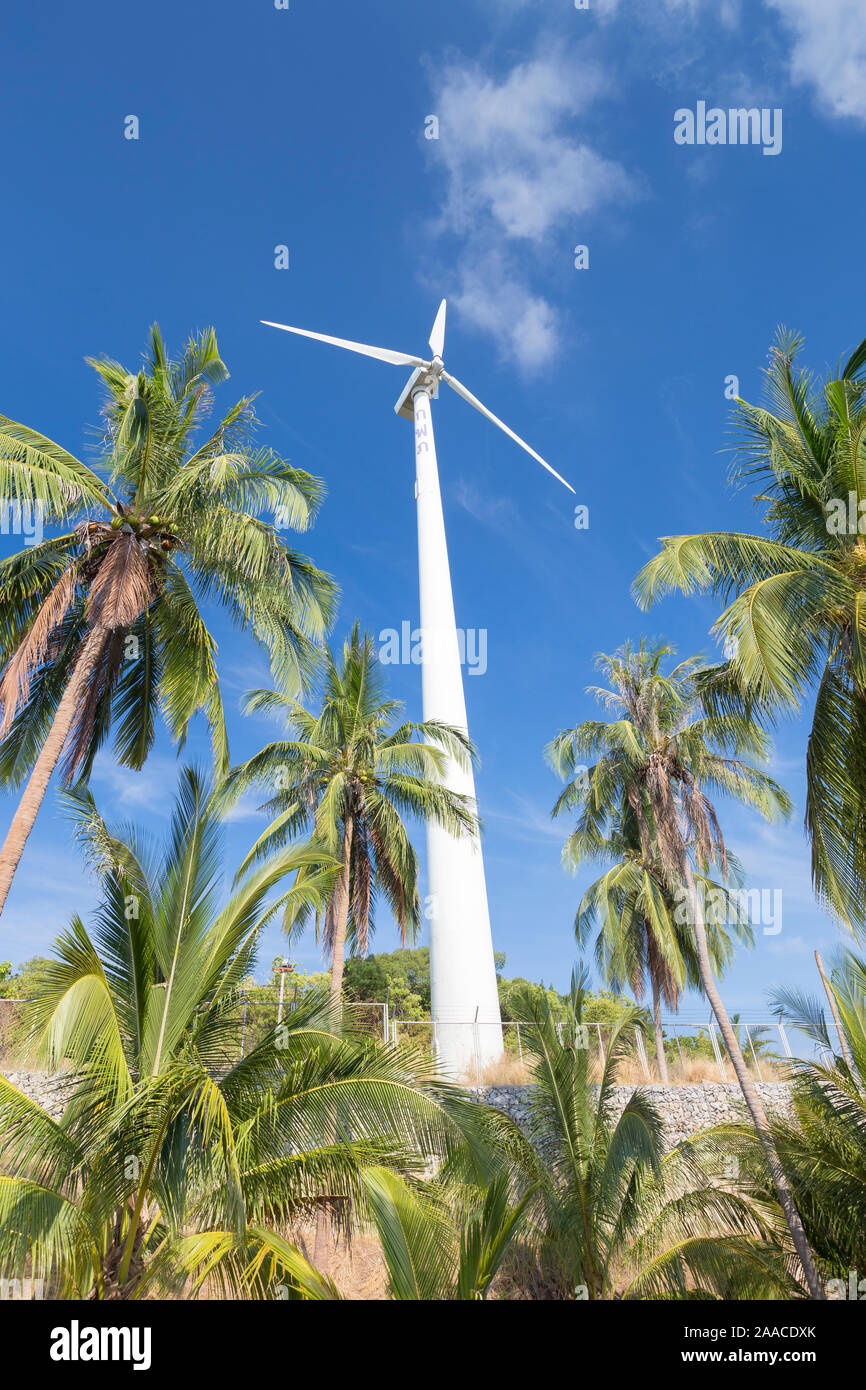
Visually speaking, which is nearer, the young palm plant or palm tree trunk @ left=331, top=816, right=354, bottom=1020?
the young palm plant

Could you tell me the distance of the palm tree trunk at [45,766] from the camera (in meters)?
9.81

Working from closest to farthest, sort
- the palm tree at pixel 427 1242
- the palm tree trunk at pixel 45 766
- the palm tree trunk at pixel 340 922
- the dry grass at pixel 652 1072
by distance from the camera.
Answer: the palm tree at pixel 427 1242, the palm tree trunk at pixel 45 766, the palm tree trunk at pixel 340 922, the dry grass at pixel 652 1072

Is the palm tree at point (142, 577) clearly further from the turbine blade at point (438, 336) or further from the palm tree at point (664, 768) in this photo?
the turbine blade at point (438, 336)

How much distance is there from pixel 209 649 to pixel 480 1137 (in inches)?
358

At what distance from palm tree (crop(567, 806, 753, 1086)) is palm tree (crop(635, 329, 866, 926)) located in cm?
1410

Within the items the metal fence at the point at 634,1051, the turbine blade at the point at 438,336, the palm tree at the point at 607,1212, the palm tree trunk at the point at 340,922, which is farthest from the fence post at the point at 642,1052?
the turbine blade at the point at 438,336

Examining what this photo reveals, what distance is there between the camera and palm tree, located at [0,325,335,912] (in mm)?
11844

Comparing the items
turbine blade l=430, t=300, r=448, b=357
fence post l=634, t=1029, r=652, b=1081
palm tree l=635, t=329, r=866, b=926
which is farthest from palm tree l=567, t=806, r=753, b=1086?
turbine blade l=430, t=300, r=448, b=357

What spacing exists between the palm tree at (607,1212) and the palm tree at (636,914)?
10.4m

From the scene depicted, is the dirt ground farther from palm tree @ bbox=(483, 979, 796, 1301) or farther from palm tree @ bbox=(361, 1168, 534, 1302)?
palm tree @ bbox=(361, 1168, 534, 1302)

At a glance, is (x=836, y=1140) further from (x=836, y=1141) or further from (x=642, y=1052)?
(x=642, y=1052)

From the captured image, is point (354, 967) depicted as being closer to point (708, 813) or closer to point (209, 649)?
point (708, 813)

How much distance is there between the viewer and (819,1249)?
41.6 feet

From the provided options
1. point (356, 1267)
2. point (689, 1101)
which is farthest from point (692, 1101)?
point (356, 1267)
